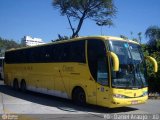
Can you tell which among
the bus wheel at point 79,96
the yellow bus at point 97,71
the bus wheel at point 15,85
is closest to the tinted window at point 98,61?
the yellow bus at point 97,71

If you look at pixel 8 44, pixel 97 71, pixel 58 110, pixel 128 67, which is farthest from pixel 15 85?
pixel 8 44

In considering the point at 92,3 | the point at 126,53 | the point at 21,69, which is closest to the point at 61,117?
the point at 126,53

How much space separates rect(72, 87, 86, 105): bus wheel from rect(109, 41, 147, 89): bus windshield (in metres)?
2.45

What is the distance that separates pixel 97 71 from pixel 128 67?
53.7 inches

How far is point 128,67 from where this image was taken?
45.3 feet

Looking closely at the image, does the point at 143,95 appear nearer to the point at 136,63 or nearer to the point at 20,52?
the point at 136,63

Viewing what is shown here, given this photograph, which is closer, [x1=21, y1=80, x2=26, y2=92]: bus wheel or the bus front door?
the bus front door

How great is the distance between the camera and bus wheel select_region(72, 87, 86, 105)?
15328 millimetres

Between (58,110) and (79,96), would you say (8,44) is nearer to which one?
(79,96)

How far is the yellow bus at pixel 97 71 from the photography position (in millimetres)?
13469

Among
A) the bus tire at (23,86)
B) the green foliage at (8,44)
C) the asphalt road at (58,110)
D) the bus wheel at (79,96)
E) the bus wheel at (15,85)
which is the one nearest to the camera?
the asphalt road at (58,110)

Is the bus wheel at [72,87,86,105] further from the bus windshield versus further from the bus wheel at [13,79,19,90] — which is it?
the bus wheel at [13,79,19,90]

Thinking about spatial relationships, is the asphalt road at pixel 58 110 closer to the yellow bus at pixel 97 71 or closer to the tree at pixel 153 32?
the yellow bus at pixel 97 71

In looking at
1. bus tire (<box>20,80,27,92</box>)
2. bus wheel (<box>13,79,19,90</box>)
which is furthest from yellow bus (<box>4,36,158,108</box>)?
bus wheel (<box>13,79,19,90</box>)
